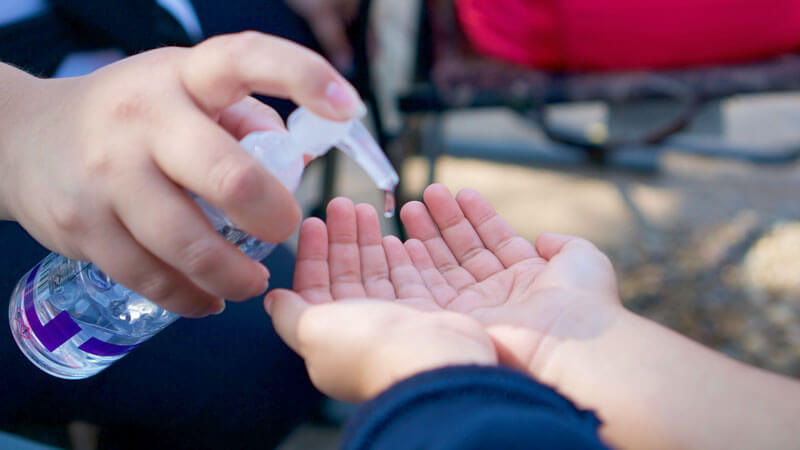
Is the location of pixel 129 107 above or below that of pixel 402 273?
above

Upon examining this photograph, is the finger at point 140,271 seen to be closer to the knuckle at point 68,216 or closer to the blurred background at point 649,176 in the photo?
the knuckle at point 68,216

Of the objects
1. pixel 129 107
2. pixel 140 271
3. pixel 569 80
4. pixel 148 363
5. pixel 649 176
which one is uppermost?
pixel 129 107

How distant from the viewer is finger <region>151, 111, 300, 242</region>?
14.0 inches

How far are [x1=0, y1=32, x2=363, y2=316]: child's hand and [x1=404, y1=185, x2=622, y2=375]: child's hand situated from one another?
0.70ft

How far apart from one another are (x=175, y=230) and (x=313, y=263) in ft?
0.62

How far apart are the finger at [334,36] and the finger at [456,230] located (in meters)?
0.62

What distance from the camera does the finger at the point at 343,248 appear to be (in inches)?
21.9

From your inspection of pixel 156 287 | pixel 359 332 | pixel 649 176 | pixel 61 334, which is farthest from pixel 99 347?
pixel 649 176

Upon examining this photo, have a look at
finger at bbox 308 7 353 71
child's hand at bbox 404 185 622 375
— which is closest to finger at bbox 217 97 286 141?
child's hand at bbox 404 185 622 375

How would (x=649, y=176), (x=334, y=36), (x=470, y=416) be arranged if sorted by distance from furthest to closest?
(x=649, y=176)
(x=334, y=36)
(x=470, y=416)

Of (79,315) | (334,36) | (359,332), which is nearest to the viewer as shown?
(359,332)

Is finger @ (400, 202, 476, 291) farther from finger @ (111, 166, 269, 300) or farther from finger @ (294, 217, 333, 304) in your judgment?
finger @ (111, 166, 269, 300)

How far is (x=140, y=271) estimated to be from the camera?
403 mm

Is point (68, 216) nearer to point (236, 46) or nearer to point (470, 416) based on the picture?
point (236, 46)
